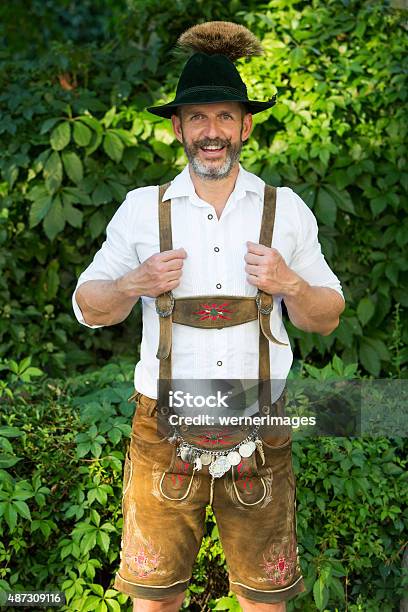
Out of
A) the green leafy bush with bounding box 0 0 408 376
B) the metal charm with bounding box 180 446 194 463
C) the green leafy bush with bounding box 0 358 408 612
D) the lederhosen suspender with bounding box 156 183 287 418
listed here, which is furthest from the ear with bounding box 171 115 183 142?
the green leafy bush with bounding box 0 0 408 376

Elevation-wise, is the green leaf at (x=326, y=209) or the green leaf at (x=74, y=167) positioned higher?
the green leaf at (x=74, y=167)

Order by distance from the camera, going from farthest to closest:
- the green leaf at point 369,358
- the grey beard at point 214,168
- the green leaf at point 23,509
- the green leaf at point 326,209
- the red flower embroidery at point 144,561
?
1. the green leaf at point 369,358
2. the green leaf at point 326,209
3. the green leaf at point 23,509
4. the red flower embroidery at point 144,561
5. the grey beard at point 214,168

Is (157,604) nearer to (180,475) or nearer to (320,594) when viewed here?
(180,475)

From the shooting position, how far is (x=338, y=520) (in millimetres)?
3453

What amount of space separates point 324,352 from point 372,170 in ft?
3.06

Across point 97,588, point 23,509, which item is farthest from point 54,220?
point 97,588

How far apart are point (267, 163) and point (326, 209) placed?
1.21ft

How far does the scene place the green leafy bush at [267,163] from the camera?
181 inches

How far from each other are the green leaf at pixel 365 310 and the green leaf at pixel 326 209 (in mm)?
448

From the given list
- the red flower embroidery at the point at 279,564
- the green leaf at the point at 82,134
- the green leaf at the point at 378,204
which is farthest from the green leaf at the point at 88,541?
the green leaf at the point at 378,204

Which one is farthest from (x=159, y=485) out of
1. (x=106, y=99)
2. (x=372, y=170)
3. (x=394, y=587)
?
(x=106, y=99)

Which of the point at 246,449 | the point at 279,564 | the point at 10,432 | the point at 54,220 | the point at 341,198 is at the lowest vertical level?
the point at 279,564

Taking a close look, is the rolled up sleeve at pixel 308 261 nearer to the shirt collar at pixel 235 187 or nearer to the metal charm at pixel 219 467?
the shirt collar at pixel 235 187

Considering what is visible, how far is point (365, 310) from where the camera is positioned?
15.3ft
